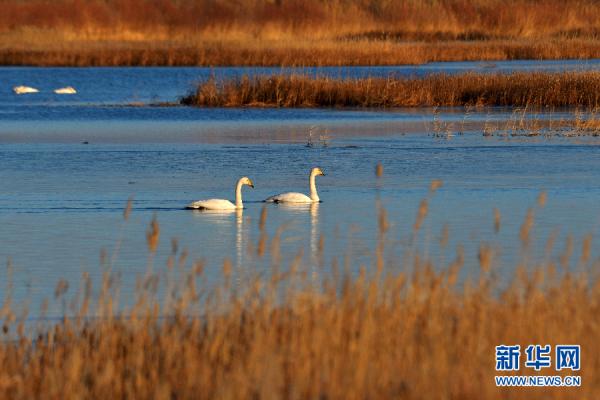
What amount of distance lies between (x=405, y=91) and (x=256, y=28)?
699 inches

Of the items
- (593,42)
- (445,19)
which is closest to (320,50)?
(593,42)

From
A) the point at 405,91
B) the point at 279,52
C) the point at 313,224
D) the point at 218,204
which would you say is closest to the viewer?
the point at 313,224

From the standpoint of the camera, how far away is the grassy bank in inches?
959

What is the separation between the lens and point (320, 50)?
3459 centimetres

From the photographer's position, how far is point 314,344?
5.37 meters

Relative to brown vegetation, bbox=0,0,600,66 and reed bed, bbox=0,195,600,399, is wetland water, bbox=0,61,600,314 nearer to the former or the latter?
reed bed, bbox=0,195,600,399

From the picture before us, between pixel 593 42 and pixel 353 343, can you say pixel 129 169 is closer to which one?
pixel 353 343

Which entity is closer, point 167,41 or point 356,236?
point 356,236

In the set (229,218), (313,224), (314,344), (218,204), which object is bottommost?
(314,344)

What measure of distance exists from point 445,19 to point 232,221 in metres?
33.6

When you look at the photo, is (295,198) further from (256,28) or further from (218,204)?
(256,28)

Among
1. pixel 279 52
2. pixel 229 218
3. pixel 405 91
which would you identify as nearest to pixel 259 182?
pixel 229 218

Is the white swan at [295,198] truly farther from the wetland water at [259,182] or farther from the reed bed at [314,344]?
the reed bed at [314,344]

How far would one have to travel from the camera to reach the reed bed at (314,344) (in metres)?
5.02
